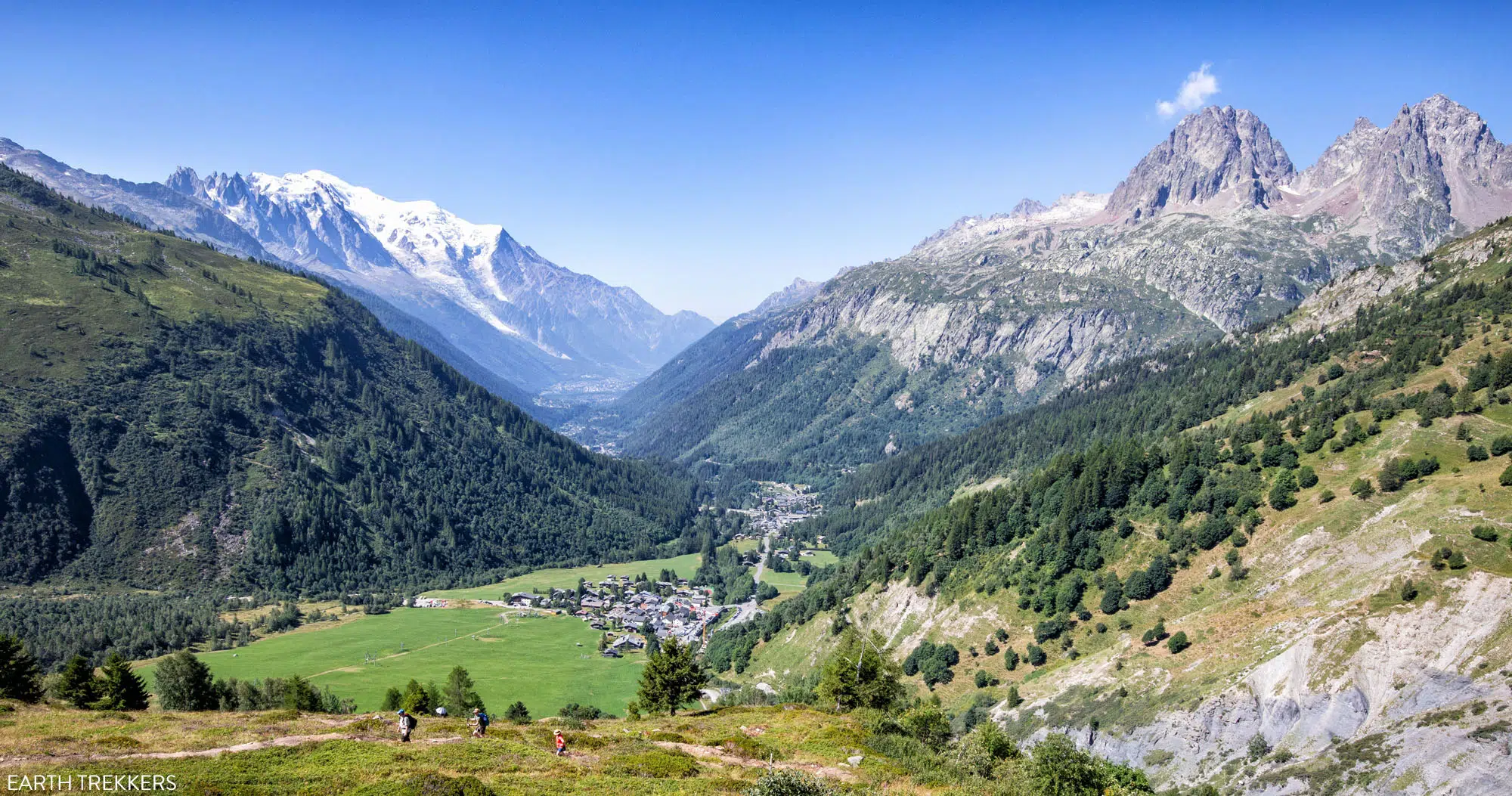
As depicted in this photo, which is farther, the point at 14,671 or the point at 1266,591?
the point at 1266,591

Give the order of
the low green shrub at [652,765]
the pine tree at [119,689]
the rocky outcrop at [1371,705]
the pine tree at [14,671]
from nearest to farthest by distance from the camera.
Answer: the low green shrub at [652,765], the rocky outcrop at [1371,705], the pine tree at [14,671], the pine tree at [119,689]

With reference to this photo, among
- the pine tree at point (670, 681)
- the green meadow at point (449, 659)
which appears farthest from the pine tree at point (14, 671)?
the pine tree at point (670, 681)

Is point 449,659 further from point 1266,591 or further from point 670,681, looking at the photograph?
point 1266,591

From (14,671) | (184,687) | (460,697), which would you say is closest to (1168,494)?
(460,697)

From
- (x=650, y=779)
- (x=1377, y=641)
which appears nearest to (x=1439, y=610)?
(x=1377, y=641)

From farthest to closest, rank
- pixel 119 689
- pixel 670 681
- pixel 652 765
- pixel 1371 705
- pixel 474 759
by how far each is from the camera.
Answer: pixel 670 681
pixel 119 689
pixel 1371 705
pixel 652 765
pixel 474 759

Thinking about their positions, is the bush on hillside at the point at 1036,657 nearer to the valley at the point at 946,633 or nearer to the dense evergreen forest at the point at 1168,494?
the valley at the point at 946,633
